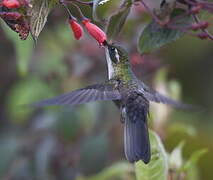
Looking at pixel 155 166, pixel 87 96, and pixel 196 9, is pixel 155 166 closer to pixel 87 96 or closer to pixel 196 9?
pixel 87 96

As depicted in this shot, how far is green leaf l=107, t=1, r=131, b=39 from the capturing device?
230cm

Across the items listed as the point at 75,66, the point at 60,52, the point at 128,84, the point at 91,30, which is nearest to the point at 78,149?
the point at 75,66

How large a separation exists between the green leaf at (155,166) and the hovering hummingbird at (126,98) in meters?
0.03

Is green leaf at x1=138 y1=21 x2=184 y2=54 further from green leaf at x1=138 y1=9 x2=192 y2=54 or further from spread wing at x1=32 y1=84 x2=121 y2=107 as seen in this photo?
spread wing at x1=32 y1=84 x2=121 y2=107

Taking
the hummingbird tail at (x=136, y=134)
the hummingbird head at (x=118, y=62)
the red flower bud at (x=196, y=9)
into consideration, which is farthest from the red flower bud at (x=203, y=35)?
the hummingbird head at (x=118, y=62)

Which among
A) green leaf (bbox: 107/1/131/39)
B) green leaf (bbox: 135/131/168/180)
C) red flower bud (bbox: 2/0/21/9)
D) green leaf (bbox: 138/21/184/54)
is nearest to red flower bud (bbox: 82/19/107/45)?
green leaf (bbox: 107/1/131/39)

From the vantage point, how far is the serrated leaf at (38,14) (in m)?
2.28

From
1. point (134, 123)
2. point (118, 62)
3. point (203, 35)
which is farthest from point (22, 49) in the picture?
point (203, 35)

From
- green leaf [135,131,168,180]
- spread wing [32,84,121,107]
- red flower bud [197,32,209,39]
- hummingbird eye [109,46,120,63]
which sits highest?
red flower bud [197,32,209,39]

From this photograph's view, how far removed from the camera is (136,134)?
9.22 feet

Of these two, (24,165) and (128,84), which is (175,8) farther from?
(24,165)

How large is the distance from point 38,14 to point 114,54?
69 centimetres

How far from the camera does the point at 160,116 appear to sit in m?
3.83

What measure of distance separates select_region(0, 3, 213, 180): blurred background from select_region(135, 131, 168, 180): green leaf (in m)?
0.65
